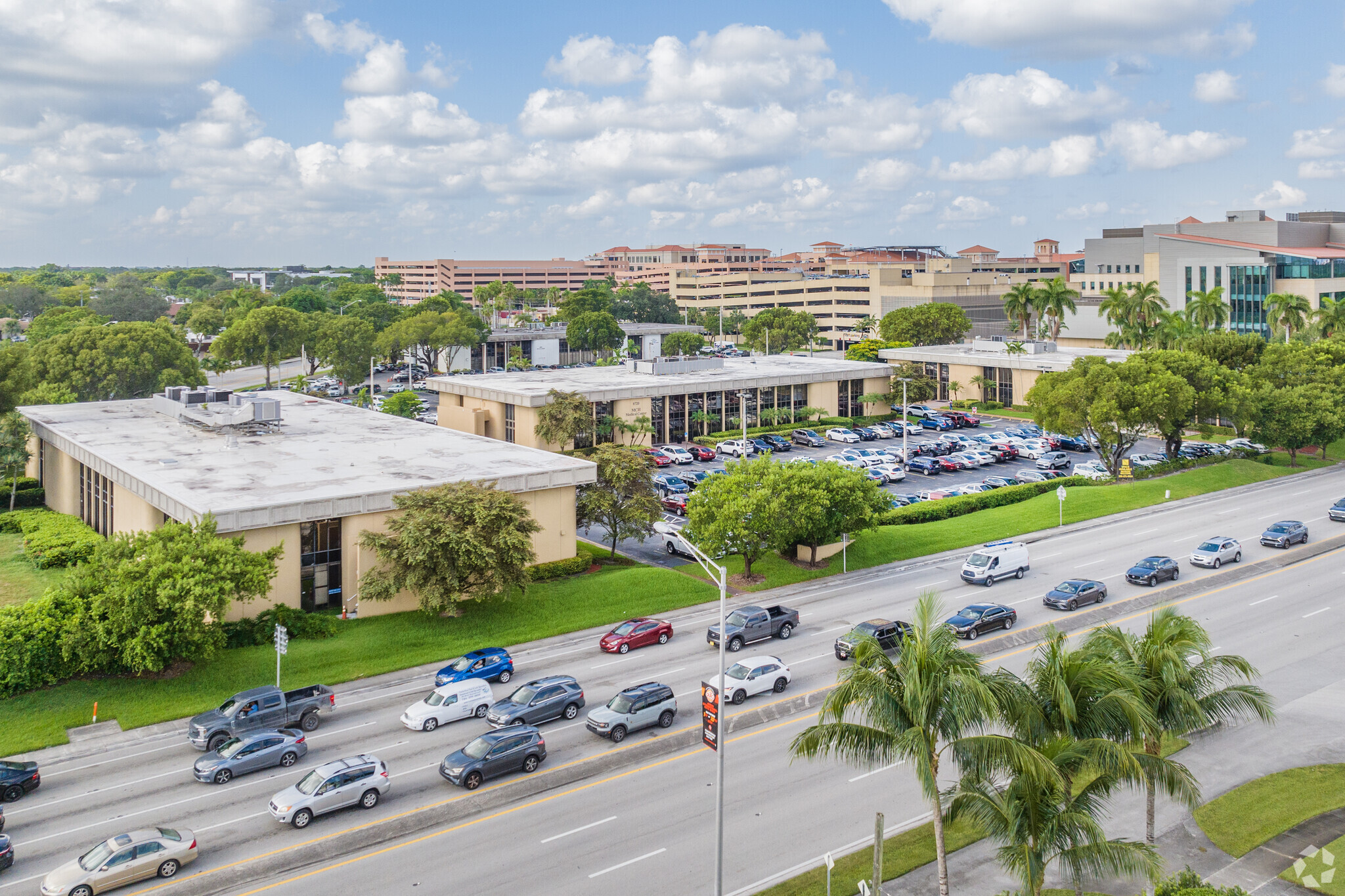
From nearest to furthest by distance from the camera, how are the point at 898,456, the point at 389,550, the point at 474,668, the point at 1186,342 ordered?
1. the point at 474,668
2. the point at 389,550
3. the point at 898,456
4. the point at 1186,342

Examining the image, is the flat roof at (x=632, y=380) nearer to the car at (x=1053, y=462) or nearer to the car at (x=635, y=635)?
the car at (x=1053, y=462)

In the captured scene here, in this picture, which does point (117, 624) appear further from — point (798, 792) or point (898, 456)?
point (898, 456)

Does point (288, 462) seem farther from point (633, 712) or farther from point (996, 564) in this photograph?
point (996, 564)

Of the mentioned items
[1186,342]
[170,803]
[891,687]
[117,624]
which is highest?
[1186,342]

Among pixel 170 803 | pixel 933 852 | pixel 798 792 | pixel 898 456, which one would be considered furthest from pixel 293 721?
pixel 898 456

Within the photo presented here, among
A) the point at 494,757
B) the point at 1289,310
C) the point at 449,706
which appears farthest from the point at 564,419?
the point at 1289,310

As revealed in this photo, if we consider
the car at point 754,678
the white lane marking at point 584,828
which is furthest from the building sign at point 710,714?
the car at point 754,678
